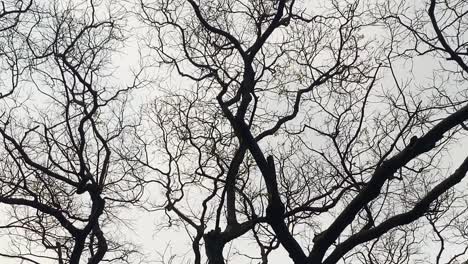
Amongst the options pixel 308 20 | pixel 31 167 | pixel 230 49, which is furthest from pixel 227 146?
pixel 31 167

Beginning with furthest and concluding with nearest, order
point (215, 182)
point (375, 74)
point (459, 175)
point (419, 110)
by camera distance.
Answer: point (215, 182) < point (375, 74) < point (419, 110) < point (459, 175)

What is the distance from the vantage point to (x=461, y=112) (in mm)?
4609

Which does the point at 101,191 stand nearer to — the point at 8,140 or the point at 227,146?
the point at 8,140

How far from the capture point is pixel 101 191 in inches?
350

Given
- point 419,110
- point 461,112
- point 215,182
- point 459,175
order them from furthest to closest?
point 215,182 → point 419,110 → point 459,175 → point 461,112

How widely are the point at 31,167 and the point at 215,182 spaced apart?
327cm

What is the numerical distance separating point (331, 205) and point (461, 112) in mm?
3610

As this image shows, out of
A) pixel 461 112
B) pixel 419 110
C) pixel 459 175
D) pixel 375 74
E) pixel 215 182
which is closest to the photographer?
pixel 461 112

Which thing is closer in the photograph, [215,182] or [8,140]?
[8,140]

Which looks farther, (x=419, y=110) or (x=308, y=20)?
(x=308, y=20)

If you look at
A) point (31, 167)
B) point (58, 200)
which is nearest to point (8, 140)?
point (31, 167)

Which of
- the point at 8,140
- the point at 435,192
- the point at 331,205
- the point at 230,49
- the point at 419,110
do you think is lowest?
the point at 435,192

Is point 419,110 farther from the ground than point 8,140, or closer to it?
closer to it

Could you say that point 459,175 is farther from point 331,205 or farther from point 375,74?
point 375,74
